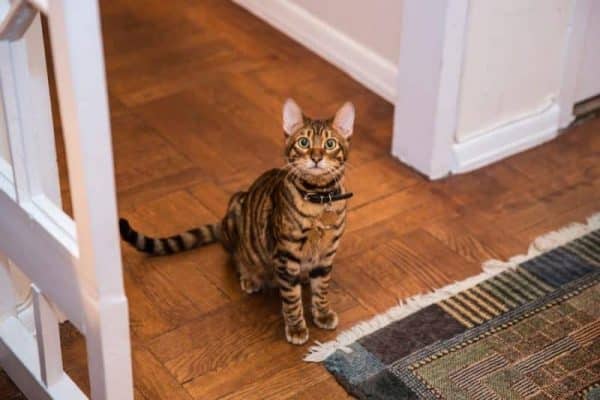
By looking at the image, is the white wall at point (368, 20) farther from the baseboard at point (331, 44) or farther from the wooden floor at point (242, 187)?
the wooden floor at point (242, 187)

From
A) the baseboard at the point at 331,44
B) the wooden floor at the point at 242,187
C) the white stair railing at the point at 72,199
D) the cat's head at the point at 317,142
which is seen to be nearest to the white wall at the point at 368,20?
the baseboard at the point at 331,44

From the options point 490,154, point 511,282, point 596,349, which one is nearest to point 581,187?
point 490,154

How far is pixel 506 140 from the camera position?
7.99 feet

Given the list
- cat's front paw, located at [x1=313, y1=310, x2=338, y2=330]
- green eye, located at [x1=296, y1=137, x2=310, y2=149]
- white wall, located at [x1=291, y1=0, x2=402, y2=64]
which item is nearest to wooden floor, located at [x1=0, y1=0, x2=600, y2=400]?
cat's front paw, located at [x1=313, y1=310, x2=338, y2=330]

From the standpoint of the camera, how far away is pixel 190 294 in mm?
2004

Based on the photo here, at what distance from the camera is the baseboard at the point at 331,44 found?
266 centimetres

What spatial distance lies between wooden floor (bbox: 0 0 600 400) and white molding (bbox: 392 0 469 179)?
2.5 inches

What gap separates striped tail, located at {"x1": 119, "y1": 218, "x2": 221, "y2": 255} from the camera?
6.60 ft

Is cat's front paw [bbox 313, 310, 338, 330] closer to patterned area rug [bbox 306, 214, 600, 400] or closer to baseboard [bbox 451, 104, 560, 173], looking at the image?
patterned area rug [bbox 306, 214, 600, 400]

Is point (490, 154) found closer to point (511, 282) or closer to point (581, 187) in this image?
point (581, 187)

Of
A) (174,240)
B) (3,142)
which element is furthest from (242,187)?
(3,142)

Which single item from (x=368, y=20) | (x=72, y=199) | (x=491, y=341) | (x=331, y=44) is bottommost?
(x=491, y=341)

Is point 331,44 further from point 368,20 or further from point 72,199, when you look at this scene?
point 72,199

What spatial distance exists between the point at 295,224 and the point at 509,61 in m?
0.82
